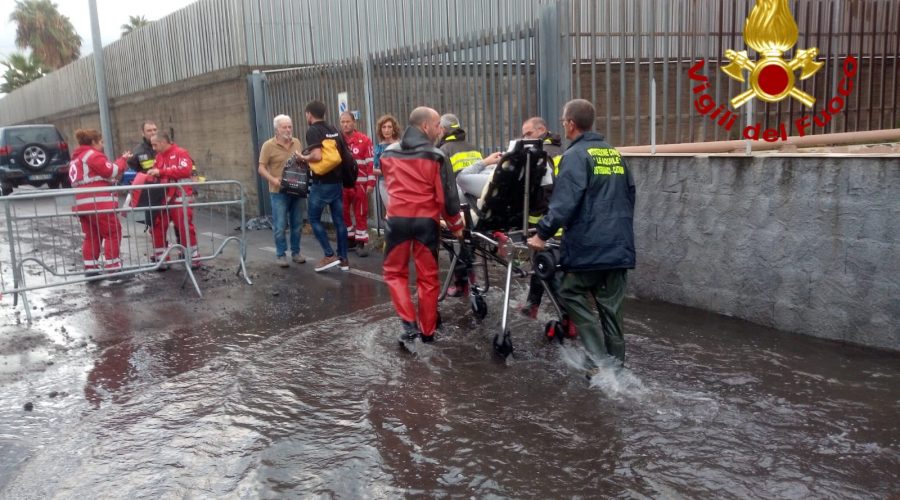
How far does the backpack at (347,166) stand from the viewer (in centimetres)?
865

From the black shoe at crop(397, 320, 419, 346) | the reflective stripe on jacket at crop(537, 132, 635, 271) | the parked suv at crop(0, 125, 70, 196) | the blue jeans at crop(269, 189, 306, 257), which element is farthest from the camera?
the parked suv at crop(0, 125, 70, 196)

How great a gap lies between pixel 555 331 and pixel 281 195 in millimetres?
4392

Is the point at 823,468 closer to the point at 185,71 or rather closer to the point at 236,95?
the point at 236,95

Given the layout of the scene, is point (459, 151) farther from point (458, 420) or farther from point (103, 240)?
point (103, 240)

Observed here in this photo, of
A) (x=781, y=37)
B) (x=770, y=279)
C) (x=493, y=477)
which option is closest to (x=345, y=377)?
(x=493, y=477)

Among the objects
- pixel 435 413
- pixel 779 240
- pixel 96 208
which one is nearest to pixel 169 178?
pixel 96 208

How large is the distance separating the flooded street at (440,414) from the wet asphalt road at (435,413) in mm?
15

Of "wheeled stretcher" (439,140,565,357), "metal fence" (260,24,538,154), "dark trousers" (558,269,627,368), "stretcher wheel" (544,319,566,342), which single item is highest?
"metal fence" (260,24,538,154)

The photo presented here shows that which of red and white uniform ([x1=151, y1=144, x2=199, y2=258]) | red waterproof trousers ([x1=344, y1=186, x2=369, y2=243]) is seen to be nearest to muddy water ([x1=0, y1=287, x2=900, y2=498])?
red and white uniform ([x1=151, y1=144, x2=199, y2=258])

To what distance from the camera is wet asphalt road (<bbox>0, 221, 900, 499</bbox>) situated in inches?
144

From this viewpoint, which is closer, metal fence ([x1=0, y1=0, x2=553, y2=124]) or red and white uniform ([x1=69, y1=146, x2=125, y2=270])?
red and white uniform ([x1=69, y1=146, x2=125, y2=270])

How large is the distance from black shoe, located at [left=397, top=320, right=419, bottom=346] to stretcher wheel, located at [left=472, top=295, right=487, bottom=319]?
3.00 ft

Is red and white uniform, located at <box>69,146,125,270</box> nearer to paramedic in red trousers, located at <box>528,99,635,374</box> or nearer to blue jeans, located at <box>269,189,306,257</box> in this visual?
blue jeans, located at <box>269,189,306,257</box>

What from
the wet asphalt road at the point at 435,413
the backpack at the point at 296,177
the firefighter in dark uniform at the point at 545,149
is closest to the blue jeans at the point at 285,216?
the backpack at the point at 296,177
